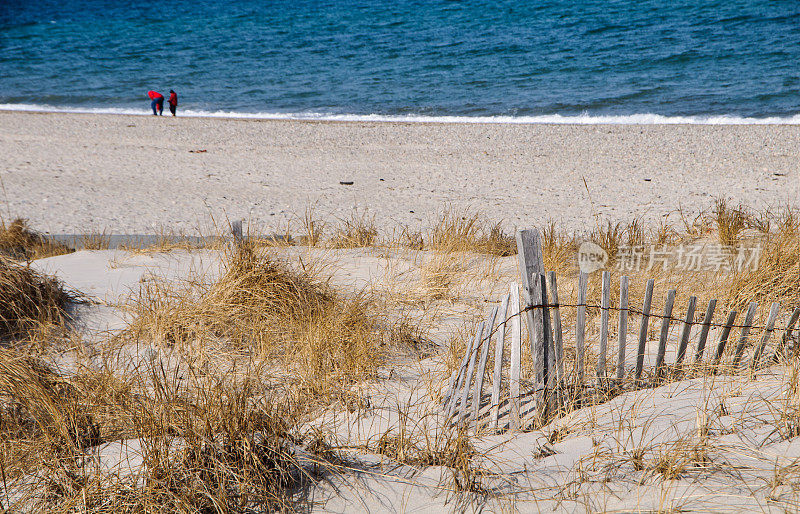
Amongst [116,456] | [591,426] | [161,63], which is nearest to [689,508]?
[591,426]

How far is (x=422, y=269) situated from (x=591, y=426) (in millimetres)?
2453

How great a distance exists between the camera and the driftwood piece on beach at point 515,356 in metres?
2.58

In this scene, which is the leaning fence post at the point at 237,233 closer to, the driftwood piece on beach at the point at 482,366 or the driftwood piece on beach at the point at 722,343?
the driftwood piece on beach at the point at 482,366

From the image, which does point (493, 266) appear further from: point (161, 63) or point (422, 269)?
point (161, 63)

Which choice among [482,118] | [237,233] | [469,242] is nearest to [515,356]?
[237,233]

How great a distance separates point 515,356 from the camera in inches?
103

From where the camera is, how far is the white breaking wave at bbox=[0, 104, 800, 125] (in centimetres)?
1328

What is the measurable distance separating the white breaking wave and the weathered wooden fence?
1177cm

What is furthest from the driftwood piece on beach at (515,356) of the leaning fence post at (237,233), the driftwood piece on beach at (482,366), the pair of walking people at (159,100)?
the pair of walking people at (159,100)

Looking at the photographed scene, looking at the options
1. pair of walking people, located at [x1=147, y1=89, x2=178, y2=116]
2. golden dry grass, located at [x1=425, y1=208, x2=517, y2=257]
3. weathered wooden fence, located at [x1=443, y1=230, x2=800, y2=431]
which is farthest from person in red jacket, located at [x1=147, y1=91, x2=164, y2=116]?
weathered wooden fence, located at [x1=443, y1=230, x2=800, y2=431]

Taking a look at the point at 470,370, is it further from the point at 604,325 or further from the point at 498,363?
the point at 604,325

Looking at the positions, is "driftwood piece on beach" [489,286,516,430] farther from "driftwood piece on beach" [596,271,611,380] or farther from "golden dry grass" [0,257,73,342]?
"golden dry grass" [0,257,73,342]

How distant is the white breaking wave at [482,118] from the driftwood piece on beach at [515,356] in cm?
1238

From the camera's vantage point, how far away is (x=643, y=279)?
449cm
